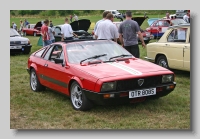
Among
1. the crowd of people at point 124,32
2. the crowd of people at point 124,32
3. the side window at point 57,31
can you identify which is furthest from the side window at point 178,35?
the side window at point 57,31

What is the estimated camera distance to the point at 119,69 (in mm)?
6117

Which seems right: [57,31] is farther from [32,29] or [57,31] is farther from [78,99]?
[78,99]

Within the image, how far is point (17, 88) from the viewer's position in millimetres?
8531

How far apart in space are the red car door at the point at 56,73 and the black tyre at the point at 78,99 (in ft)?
0.80

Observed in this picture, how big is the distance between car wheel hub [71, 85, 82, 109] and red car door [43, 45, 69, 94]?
0.25 m

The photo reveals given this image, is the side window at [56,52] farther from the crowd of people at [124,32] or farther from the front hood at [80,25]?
the front hood at [80,25]

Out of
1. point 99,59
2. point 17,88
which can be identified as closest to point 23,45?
point 17,88

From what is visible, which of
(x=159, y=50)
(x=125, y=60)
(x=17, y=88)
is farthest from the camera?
(x=159, y=50)

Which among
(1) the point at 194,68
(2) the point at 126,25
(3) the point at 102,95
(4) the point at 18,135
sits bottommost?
(4) the point at 18,135

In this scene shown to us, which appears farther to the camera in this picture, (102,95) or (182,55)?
(182,55)

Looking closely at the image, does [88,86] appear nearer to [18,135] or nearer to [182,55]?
[18,135]

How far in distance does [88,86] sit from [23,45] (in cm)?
1001

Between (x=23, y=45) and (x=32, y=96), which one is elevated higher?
(x=23, y=45)

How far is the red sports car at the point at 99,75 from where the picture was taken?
580cm
